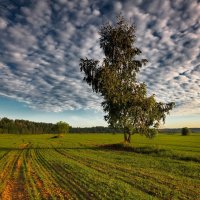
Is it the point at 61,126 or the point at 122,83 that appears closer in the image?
the point at 122,83

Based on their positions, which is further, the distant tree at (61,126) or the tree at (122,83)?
the distant tree at (61,126)

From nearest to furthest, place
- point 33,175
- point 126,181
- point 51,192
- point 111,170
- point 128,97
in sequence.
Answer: point 51,192, point 126,181, point 33,175, point 111,170, point 128,97

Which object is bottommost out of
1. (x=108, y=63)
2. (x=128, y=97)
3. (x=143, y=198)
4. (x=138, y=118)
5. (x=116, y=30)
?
(x=143, y=198)

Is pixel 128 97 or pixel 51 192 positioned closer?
pixel 51 192

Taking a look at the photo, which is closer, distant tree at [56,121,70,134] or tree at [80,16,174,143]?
tree at [80,16,174,143]

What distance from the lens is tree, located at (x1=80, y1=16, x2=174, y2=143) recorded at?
154 feet

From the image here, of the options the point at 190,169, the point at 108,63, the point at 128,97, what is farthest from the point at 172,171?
the point at 108,63

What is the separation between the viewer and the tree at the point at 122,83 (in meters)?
46.9

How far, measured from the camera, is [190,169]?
2420cm

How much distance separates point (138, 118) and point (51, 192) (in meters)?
34.4

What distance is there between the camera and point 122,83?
47.8m

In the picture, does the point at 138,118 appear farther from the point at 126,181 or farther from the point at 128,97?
the point at 126,181

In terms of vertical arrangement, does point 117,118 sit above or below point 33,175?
above

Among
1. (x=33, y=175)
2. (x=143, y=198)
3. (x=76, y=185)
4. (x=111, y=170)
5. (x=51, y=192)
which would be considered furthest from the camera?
(x=111, y=170)
